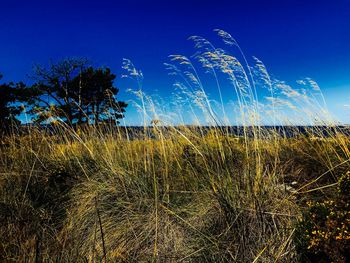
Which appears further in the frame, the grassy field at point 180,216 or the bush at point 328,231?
the grassy field at point 180,216

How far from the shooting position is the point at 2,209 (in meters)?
2.72

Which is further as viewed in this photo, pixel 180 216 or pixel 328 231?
pixel 180 216

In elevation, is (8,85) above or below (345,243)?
above

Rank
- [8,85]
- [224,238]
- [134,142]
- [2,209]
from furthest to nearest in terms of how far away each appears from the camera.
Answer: [8,85] < [134,142] < [2,209] < [224,238]

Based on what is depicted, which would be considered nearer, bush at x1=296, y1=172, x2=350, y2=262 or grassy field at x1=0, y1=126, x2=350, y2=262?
bush at x1=296, y1=172, x2=350, y2=262

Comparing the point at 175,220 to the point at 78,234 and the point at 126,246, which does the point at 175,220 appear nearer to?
the point at 126,246

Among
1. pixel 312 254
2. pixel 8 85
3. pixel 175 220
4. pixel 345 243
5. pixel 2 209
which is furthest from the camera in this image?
pixel 8 85

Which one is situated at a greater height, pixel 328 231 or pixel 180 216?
pixel 328 231

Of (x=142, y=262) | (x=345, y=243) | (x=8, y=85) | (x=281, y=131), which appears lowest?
(x=142, y=262)

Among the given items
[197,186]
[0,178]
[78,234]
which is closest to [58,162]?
[0,178]

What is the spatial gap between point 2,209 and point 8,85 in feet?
57.7

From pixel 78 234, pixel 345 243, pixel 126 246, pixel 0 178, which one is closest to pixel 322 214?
pixel 345 243

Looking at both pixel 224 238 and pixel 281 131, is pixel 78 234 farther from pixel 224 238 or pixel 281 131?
pixel 281 131

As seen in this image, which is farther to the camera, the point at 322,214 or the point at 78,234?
the point at 78,234
